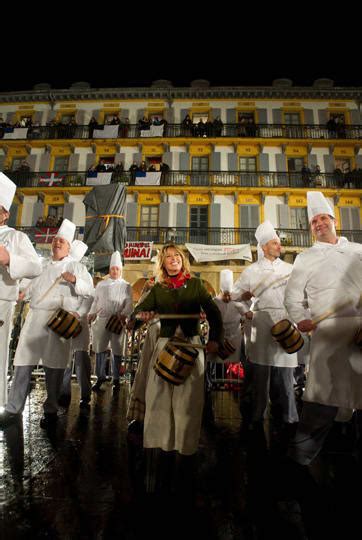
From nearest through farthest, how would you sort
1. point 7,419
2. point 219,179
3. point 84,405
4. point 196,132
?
1. point 7,419
2. point 84,405
3. point 219,179
4. point 196,132

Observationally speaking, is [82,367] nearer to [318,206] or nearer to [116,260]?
[116,260]

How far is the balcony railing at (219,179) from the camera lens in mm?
21484

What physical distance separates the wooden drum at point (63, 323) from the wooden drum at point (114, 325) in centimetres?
248

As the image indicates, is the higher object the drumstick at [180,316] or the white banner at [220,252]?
the white banner at [220,252]

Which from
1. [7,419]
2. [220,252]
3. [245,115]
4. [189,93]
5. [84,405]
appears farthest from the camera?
[189,93]

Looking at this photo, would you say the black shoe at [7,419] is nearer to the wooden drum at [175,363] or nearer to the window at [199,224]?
the wooden drum at [175,363]

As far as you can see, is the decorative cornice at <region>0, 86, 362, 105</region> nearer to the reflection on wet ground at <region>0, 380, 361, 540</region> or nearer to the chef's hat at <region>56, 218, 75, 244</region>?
the chef's hat at <region>56, 218, 75, 244</region>

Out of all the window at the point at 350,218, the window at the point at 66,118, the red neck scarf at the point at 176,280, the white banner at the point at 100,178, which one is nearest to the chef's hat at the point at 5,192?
the red neck scarf at the point at 176,280

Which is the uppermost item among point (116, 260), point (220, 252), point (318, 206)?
point (220, 252)

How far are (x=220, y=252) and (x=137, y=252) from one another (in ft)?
14.2

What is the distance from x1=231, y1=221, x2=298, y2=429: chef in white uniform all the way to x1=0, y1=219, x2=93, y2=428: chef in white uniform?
2.07 metres

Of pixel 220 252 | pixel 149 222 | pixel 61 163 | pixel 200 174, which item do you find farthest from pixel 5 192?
pixel 61 163

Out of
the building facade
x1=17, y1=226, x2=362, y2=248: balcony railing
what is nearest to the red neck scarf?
the building facade

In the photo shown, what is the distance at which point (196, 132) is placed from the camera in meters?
22.8
